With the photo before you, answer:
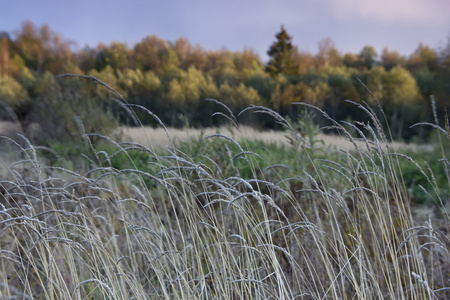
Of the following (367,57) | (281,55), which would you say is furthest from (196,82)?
(367,57)

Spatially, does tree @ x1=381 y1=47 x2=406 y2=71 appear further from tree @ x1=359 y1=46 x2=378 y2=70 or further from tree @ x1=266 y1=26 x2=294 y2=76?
tree @ x1=266 y1=26 x2=294 y2=76

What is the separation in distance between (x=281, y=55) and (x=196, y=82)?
7.74 ft

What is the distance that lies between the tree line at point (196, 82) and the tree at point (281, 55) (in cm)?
3

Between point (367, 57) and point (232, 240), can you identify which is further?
point (367, 57)

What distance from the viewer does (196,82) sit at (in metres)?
10.2

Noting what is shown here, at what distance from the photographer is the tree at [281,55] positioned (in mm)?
10378

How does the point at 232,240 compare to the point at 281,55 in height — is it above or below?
below

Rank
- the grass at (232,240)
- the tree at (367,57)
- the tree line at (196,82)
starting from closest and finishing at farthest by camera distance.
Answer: the grass at (232,240)
the tree line at (196,82)
the tree at (367,57)

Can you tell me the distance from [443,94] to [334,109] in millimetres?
2091

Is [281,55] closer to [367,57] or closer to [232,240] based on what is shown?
[367,57]

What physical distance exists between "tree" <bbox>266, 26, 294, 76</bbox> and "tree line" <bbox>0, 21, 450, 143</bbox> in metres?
0.03

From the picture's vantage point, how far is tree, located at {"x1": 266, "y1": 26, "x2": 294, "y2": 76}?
10378 millimetres

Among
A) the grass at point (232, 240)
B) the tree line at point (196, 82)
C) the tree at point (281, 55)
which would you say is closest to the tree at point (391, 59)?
the tree line at point (196, 82)

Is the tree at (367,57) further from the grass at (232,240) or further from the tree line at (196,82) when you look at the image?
the grass at (232,240)
